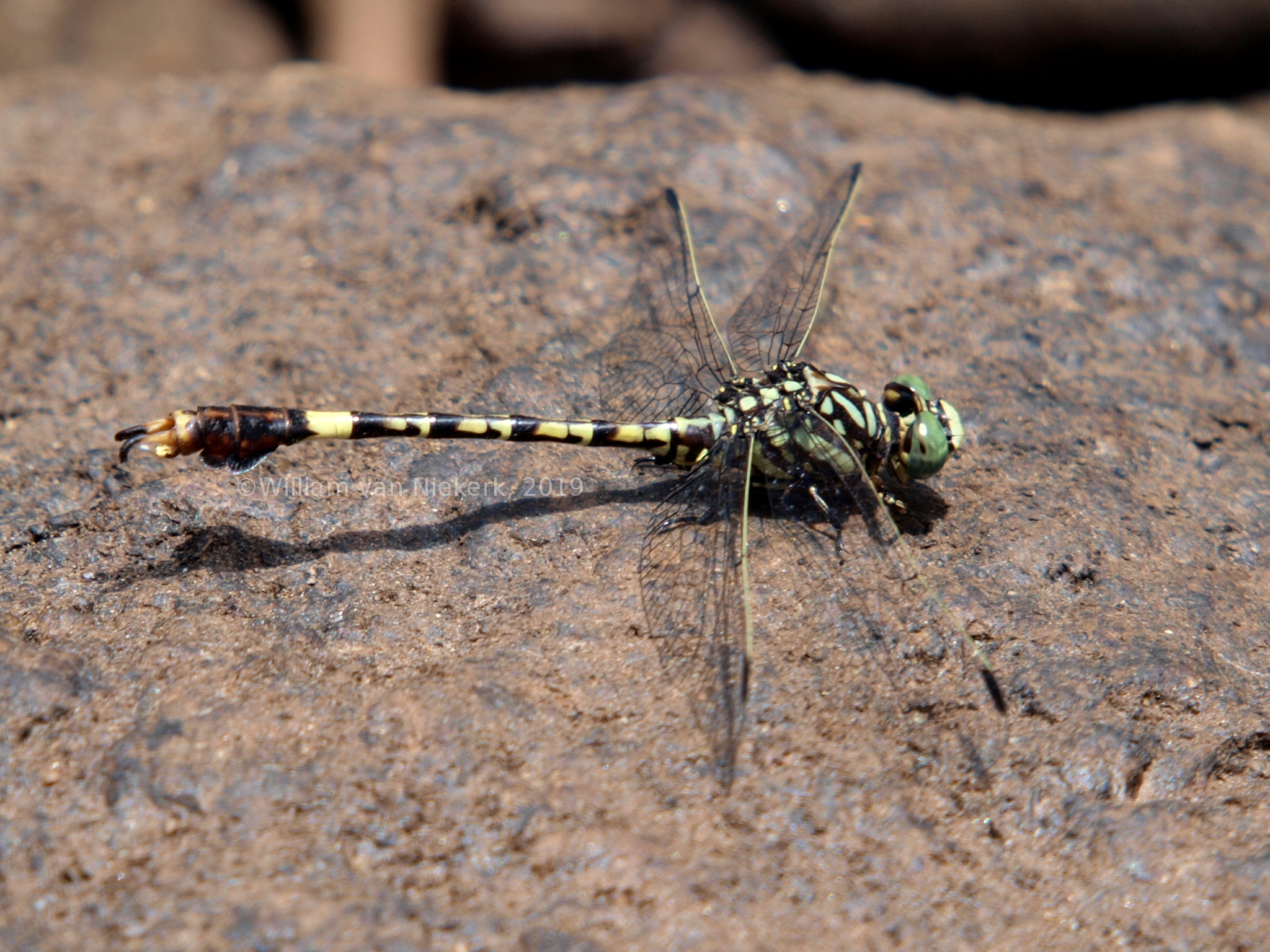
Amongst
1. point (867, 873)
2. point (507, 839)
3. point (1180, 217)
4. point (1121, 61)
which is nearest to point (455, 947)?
point (507, 839)

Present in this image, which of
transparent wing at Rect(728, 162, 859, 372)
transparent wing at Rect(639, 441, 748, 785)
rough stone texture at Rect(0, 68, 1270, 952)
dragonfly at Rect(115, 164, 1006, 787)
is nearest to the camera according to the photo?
rough stone texture at Rect(0, 68, 1270, 952)

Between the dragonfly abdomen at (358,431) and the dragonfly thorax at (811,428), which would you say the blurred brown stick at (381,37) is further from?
the dragonfly thorax at (811,428)

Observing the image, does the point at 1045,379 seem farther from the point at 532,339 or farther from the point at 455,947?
the point at 455,947

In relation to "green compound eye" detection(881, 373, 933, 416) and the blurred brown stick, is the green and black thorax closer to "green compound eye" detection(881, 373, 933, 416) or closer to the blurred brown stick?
"green compound eye" detection(881, 373, 933, 416)

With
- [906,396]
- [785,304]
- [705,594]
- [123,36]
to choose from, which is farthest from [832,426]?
[123,36]

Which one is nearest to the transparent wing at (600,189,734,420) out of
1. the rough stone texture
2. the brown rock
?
the rough stone texture

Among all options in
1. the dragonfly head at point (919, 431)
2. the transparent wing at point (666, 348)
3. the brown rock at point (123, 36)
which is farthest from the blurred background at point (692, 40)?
the dragonfly head at point (919, 431)
